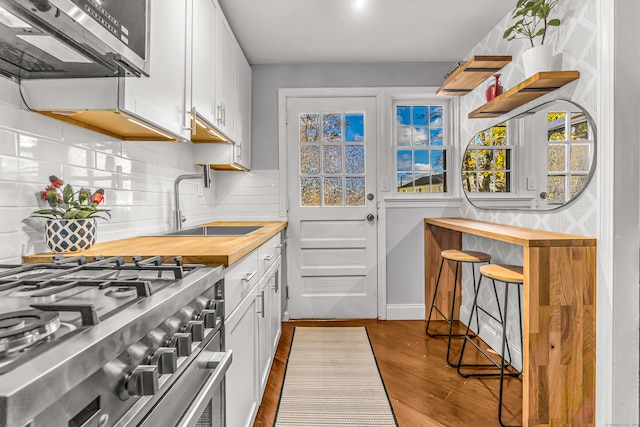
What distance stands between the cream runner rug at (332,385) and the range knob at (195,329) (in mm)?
1208

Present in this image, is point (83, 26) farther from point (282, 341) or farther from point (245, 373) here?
point (282, 341)

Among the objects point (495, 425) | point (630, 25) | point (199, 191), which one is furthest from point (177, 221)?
point (630, 25)

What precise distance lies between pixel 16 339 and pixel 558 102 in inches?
98.8

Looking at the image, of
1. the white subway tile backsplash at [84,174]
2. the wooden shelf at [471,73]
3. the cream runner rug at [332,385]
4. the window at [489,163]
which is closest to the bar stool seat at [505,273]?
the window at [489,163]

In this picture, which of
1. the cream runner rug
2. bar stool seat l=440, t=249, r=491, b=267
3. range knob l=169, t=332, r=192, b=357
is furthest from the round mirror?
range knob l=169, t=332, r=192, b=357

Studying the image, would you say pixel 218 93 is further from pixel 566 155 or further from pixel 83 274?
pixel 566 155

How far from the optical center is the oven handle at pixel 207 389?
2.82 ft

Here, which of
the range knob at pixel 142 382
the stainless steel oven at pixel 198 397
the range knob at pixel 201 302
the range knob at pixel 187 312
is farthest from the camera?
the range knob at pixel 201 302

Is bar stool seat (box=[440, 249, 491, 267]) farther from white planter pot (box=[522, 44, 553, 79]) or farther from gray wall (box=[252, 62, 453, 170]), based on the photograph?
gray wall (box=[252, 62, 453, 170])

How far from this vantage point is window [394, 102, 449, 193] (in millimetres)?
3582

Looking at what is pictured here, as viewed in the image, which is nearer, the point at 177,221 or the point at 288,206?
the point at 177,221

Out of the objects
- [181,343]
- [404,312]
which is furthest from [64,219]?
[404,312]

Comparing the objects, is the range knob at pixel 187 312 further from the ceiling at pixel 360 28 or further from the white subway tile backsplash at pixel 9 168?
the ceiling at pixel 360 28

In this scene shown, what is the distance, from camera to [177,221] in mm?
2348
